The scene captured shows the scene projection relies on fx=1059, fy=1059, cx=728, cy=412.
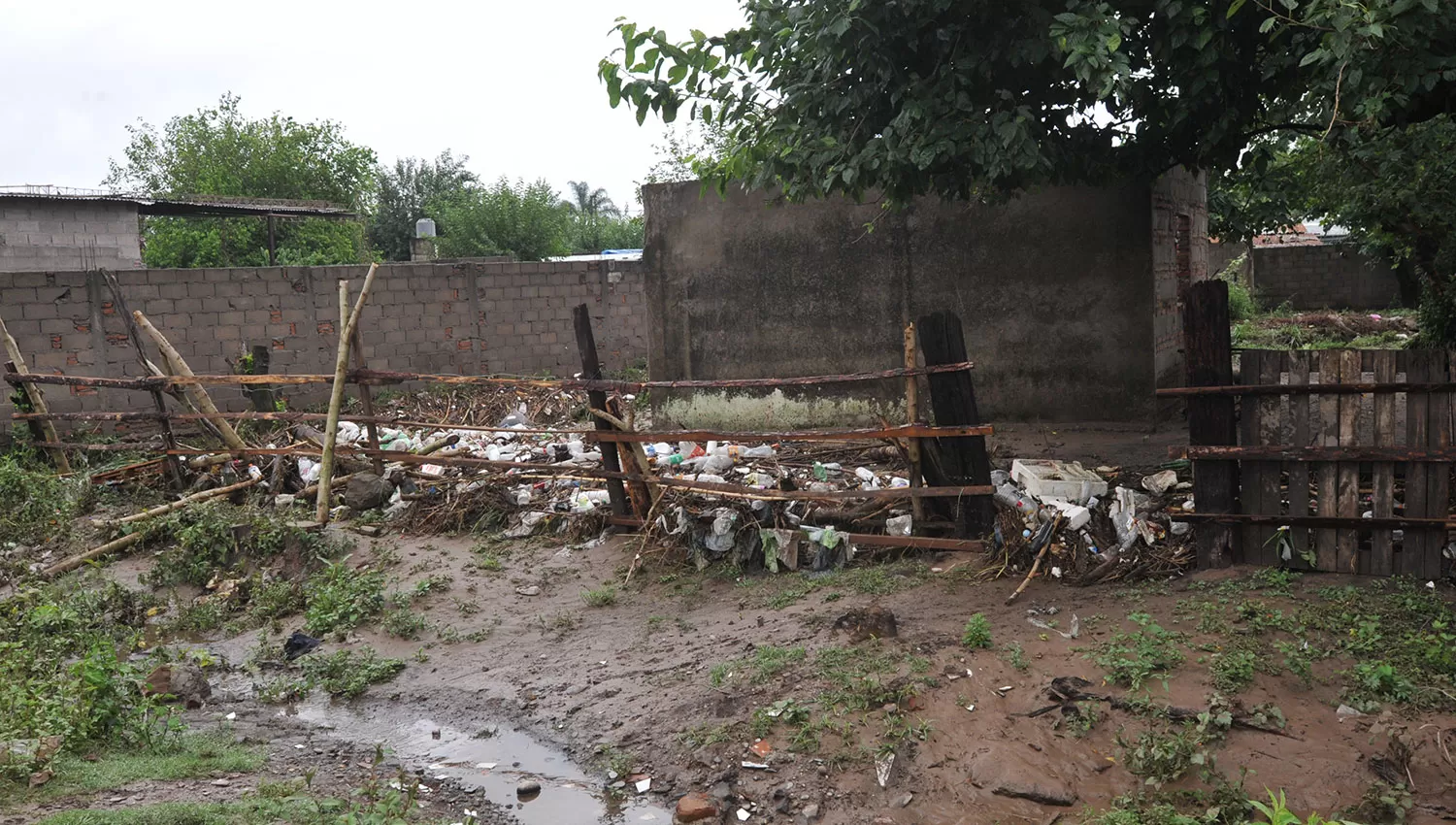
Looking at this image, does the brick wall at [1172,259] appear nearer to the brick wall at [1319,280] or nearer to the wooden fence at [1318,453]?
the wooden fence at [1318,453]

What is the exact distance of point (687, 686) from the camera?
4.97 m

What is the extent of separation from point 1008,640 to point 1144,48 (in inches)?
142

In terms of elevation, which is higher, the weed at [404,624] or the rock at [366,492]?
the rock at [366,492]

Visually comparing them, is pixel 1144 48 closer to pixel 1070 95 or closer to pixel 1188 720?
pixel 1070 95

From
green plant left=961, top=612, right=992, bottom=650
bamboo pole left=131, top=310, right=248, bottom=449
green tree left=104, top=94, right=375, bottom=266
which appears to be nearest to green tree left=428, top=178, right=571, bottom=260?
green tree left=104, top=94, right=375, bottom=266

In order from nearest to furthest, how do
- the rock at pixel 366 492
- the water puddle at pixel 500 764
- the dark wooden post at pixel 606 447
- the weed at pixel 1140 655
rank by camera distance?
the water puddle at pixel 500 764
the weed at pixel 1140 655
the dark wooden post at pixel 606 447
the rock at pixel 366 492

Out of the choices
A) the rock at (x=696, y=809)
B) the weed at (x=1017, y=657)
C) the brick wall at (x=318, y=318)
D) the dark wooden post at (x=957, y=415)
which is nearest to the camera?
the rock at (x=696, y=809)

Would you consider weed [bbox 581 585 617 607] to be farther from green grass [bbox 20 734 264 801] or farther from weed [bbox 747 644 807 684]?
green grass [bbox 20 734 264 801]

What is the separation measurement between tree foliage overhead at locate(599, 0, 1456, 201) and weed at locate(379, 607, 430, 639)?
10.7ft

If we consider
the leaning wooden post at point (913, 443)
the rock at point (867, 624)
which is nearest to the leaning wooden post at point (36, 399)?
the leaning wooden post at point (913, 443)

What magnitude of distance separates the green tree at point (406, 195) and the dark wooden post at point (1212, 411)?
125 ft

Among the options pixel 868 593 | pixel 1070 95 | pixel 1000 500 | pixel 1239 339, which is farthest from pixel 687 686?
pixel 1239 339

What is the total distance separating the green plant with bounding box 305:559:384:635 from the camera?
6.31m

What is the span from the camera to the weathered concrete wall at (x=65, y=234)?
680 inches
